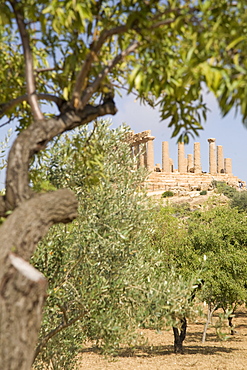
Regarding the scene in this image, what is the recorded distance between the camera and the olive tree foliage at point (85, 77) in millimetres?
3883

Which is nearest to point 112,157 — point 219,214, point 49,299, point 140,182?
point 140,182

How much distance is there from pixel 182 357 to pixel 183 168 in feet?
214

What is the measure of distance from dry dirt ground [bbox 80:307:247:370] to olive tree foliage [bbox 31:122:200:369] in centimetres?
1073

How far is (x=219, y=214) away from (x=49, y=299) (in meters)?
24.9

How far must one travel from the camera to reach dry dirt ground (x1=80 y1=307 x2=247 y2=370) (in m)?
21.2

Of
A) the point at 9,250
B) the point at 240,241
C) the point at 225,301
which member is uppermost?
the point at 9,250

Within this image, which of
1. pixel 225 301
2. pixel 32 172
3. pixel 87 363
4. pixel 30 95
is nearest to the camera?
pixel 30 95

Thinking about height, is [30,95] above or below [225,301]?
above

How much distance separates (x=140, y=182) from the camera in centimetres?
975

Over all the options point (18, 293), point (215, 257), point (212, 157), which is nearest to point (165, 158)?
point (212, 157)

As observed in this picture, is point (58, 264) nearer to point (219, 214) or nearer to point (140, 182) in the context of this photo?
point (140, 182)

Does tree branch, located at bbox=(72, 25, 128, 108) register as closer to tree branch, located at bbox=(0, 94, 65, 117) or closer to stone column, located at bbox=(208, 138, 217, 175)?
tree branch, located at bbox=(0, 94, 65, 117)

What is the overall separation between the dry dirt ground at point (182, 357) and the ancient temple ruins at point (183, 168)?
1822 inches

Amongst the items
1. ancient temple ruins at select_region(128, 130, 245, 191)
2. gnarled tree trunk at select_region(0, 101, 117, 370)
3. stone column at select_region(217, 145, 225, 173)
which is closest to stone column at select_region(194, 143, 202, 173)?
ancient temple ruins at select_region(128, 130, 245, 191)
